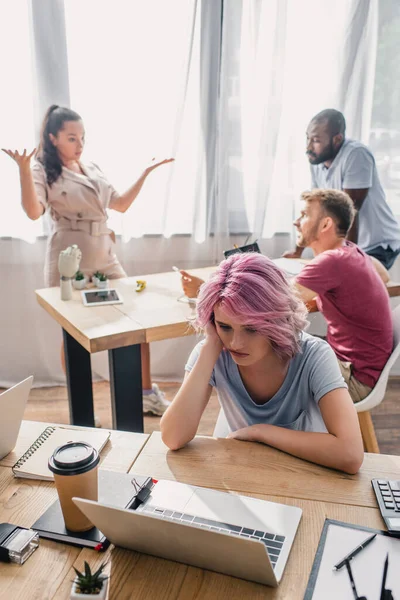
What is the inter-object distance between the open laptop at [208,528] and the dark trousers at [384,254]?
81.9 inches

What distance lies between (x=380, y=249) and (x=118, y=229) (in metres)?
1.41

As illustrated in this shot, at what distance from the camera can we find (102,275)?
2.46 meters

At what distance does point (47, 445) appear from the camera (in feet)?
4.02

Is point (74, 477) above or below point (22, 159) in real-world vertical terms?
below

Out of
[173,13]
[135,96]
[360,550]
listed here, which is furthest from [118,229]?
[360,550]

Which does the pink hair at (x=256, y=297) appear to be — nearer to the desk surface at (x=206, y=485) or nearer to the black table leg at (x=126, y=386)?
the desk surface at (x=206, y=485)

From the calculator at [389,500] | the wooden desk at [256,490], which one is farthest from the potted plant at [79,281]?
the calculator at [389,500]

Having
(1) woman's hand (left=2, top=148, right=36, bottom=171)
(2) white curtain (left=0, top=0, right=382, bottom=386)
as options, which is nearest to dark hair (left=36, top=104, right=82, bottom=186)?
(1) woman's hand (left=2, top=148, right=36, bottom=171)

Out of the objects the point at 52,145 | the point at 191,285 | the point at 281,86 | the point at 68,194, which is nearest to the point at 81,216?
the point at 68,194

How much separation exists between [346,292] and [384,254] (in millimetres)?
908

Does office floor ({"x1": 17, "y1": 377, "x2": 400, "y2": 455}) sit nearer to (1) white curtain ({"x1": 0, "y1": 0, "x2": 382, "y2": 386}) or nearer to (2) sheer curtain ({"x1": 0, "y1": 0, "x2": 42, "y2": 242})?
(1) white curtain ({"x1": 0, "y1": 0, "x2": 382, "y2": 386})

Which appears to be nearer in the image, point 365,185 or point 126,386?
point 126,386

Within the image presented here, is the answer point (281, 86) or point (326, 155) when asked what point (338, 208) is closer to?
point (326, 155)

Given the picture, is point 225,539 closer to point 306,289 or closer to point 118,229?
point 306,289
